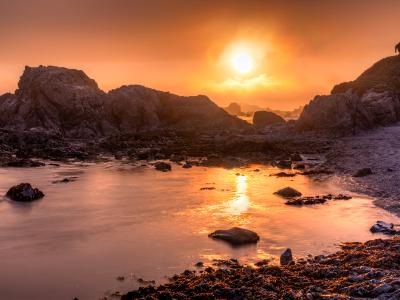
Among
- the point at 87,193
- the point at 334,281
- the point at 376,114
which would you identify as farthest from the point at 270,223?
the point at 376,114

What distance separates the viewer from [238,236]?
→ 20.4 metres

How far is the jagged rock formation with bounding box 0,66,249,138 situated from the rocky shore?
71775mm

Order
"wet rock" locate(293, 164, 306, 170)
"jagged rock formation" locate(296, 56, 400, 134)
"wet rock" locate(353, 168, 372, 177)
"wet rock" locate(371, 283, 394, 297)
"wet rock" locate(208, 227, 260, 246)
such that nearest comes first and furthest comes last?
1. "wet rock" locate(371, 283, 394, 297)
2. "wet rock" locate(208, 227, 260, 246)
3. "wet rock" locate(353, 168, 372, 177)
4. "wet rock" locate(293, 164, 306, 170)
5. "jagged rock formation" locate(296, 56, 400, 134)

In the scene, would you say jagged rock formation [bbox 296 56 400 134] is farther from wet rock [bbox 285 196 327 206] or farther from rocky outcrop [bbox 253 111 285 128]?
wet rock [bbox 285 196 327 206]

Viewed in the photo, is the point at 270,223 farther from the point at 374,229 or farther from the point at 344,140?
the point at 344,140

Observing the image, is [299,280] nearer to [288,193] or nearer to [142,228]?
[142,228]

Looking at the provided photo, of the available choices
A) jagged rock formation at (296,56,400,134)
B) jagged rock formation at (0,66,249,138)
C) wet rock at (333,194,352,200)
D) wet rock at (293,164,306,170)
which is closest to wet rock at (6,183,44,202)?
wet rock at (333,194,352,200)

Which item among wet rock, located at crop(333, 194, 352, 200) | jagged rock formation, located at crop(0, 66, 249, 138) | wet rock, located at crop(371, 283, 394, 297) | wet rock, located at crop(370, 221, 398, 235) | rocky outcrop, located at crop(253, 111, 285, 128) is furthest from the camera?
rocky outcrop, located at crop(253, 111, 285, 128)

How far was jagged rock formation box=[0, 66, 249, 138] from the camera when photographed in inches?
3570

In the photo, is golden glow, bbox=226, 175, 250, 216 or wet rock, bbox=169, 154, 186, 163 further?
wet rock, bbox=169, 154, 186, 163

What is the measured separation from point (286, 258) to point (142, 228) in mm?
8564

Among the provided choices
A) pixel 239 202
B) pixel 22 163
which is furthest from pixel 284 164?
pixel 22 163

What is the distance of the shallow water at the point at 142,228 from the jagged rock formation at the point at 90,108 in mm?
53791

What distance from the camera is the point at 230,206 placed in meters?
28.3
